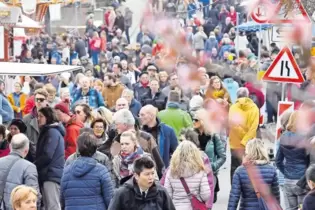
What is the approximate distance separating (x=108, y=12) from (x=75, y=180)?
9.28m

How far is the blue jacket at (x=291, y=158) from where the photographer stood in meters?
11.0

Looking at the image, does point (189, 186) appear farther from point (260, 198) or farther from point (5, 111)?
point (5, 111)

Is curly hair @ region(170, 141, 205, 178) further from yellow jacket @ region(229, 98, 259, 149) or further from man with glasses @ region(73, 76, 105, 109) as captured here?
man with glasses @ region(73, 76, 105, 109)

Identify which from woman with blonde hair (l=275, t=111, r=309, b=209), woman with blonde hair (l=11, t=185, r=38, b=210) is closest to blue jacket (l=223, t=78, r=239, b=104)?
Answer: woman with blonde hair (l=275, t=111, r=309, b=209)

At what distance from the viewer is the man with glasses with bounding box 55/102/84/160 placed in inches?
473

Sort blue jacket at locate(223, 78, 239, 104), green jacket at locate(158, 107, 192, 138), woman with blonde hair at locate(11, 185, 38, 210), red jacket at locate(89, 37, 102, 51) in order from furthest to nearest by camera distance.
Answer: red jacket at locate(89, 37, 102, 51) < green jacket at locate(158, 107, 192, 138) < blue jacket at locate(223, 78, 239, 104) < woman with blonde hair at locate(11, 185, 38, 210)

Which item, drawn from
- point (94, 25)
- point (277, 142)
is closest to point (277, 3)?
point (277, 142)

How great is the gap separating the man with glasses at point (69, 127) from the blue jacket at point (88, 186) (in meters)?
2.47

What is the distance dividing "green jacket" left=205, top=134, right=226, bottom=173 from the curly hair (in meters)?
2.17

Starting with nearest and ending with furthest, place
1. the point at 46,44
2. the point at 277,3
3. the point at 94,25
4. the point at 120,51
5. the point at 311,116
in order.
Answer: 1. the point at 277,3
2. the point at 311,116
3. the point at 120,51
4. the point at 94,25
5. the point at 46,44

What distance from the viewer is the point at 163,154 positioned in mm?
11766

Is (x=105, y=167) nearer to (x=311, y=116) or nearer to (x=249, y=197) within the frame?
(x=249, y=197)

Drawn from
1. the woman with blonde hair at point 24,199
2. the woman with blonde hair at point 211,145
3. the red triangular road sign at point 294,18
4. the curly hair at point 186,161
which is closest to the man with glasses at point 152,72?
the woman with blonde hair at point 211,145

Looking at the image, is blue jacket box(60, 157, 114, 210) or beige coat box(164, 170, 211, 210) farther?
beige coat box(164, 170, 211, 210)
